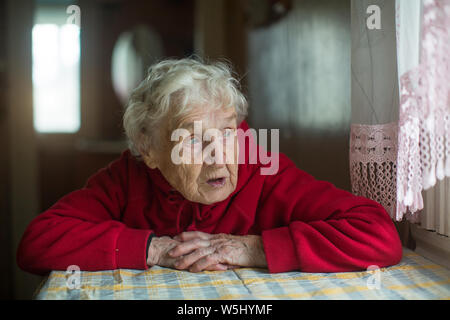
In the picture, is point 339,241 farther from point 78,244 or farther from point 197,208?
point 78,244

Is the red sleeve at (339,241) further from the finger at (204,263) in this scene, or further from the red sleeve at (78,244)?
the red sleeve at (78,244)

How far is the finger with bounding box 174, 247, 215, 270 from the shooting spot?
1.22 meters

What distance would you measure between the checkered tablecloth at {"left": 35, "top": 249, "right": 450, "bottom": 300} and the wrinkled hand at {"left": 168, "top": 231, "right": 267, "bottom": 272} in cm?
2

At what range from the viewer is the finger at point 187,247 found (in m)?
1.24

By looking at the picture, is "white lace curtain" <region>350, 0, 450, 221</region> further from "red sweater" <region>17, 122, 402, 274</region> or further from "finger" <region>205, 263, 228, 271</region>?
"finger" <region>205, 263, 228, 271</region>

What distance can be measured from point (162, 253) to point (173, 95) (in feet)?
1.40

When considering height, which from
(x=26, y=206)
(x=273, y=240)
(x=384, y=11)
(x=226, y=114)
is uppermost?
(x=384, y=11)

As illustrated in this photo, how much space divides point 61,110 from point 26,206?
30.5 inches

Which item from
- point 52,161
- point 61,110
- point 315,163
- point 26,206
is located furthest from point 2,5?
point 315,163

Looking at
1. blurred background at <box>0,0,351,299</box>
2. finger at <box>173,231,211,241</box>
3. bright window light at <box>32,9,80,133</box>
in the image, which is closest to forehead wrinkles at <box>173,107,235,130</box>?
finger at <box>173,231,211,241</box>

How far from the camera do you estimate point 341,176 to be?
1.80 meters

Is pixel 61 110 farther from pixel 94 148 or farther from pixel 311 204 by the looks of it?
pixel 311 204

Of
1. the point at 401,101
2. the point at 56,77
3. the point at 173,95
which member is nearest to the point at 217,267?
the point at 173,95

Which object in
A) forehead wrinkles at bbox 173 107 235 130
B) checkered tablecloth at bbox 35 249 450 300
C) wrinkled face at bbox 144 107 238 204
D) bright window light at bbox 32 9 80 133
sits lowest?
checkered tablecloth at bbox 35 249 450 300
